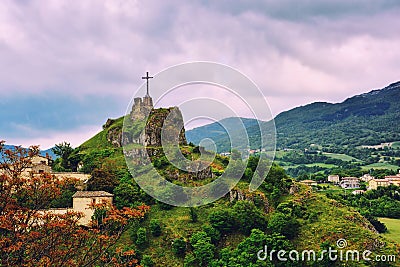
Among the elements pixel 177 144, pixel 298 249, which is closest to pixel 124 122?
pixel 177 144

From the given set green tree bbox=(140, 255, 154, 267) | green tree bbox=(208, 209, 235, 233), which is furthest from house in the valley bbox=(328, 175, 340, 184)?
green tree bbox=(140, 255, 154, 267)

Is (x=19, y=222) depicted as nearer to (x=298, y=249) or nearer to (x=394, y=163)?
(x=298, y=249)

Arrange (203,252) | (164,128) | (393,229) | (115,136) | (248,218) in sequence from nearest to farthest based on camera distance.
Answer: (203,252) < (248,218) < (393,229) < (164,128) < (115,136)

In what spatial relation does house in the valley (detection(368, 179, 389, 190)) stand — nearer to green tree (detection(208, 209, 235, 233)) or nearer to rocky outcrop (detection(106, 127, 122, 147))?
rocky outcrop (detection(106, 127, 122, 147))

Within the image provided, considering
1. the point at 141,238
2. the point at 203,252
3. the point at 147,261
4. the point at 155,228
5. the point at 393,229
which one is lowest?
the point at 393,229

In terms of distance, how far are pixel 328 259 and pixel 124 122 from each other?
91.2 feet

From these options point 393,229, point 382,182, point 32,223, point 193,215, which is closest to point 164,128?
point 193,215

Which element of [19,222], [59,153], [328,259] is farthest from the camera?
[59,153]

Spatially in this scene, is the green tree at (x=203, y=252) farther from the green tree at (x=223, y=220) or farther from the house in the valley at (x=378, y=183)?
the house in the valley at (x=378, y=183)

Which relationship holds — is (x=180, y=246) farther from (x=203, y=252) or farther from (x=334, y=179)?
(x=334, y=179)

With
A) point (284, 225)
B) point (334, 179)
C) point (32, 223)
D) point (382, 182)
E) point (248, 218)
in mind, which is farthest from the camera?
point (334, 179)

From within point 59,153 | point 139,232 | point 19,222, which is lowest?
point 139,232

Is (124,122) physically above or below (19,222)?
above

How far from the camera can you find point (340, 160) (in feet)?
516
